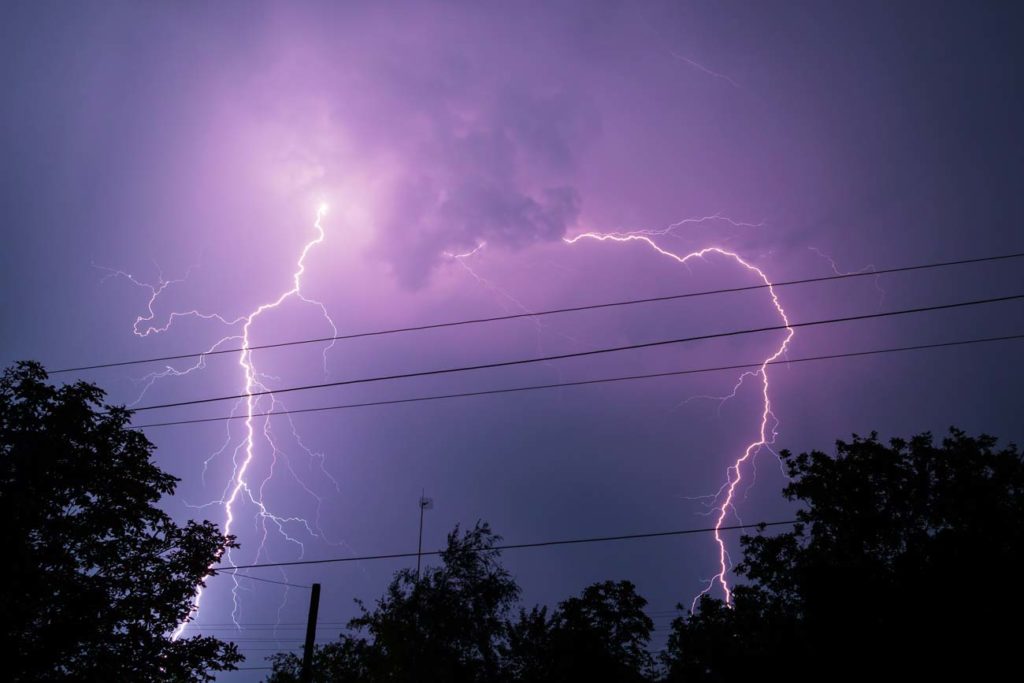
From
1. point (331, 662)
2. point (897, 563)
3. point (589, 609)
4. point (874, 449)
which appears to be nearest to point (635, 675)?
point (589, 609)

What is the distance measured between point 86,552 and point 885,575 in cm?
1464

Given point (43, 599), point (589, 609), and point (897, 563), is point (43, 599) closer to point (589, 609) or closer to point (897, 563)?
point (589, 609)

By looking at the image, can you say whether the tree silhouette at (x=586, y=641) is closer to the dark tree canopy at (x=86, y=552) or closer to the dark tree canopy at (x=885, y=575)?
the dark tree canopy at (x=885, y=575)

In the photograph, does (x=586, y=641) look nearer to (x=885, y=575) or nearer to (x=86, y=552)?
(x=885, y=575)

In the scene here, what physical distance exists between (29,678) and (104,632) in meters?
0.84

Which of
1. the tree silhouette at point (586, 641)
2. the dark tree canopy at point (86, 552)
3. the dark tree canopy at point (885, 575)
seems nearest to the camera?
the dark tree canopy at point (86, 552)

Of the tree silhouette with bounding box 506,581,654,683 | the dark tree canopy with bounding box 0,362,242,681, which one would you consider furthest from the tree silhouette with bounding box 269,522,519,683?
the dark tree canopy with bounding box 0,362,242,681

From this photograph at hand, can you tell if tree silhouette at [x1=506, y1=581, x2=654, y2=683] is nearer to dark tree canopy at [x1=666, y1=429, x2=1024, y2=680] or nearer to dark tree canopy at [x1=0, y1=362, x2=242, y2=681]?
dark tree canopy at [x1=666, y1=429, x2=1024, y2=680]

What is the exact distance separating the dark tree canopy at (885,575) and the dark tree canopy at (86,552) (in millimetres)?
11150

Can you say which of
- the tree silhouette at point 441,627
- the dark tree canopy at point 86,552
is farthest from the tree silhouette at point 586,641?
the dark tree canopy at point 86,552

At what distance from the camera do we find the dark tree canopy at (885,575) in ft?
33.4

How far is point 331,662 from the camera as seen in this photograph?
1978 cm

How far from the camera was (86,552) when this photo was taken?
7.64m

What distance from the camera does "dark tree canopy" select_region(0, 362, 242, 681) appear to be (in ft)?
Answer: 23.4
